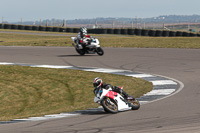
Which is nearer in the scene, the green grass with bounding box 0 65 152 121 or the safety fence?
the green grass with bounding box 0 65 152 121

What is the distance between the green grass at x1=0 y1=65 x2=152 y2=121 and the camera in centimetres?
1202

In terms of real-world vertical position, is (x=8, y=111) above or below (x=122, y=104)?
below

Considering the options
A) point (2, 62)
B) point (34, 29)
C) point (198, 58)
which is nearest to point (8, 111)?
point (2, 62)

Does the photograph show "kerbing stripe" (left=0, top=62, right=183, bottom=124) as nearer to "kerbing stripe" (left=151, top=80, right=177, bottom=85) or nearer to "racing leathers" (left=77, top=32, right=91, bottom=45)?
"kerbing stripe" (left=151, top=80, right=177, bottom=85)

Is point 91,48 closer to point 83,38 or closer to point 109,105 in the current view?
point 83,38

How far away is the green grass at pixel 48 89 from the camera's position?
39.4ft

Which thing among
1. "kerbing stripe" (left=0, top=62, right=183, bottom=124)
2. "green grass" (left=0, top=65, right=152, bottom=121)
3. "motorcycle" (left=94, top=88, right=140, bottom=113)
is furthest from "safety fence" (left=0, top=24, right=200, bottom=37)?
"motorcycle" (left=94, top=88, right=140, bottom=113)

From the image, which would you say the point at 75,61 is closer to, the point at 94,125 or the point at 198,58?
the point at 198,58

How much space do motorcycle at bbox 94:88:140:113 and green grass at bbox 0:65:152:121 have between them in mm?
1081

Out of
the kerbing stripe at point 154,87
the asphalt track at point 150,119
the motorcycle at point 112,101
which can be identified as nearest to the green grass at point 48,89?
the kerbing stripe at point 154,87

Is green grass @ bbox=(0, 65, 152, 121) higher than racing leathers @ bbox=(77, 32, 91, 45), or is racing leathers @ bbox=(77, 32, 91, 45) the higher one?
racing leathers @ bbox=(77, 32, 91, 45)

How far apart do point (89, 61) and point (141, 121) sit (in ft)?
43.5

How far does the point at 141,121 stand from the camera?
309 inches

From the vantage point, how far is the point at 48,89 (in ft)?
46.8
